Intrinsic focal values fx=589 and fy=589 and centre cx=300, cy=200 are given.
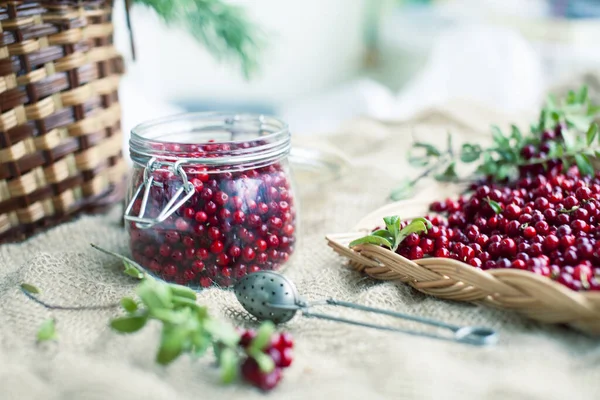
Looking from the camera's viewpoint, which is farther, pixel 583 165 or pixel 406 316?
pixel 583 165

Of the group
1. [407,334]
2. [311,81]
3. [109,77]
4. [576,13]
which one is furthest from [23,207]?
[576,13]

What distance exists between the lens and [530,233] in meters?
0.65

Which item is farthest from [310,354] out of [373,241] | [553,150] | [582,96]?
[582,96]

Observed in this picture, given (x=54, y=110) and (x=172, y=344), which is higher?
(x=54, y=110)

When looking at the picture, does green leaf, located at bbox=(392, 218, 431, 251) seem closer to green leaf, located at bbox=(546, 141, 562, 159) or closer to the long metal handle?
the long metal handle

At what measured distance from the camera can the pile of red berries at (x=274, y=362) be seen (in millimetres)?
491

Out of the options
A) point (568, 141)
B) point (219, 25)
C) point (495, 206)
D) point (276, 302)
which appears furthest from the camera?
point (219, 25)

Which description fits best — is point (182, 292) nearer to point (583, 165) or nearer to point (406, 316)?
point (406, 316)

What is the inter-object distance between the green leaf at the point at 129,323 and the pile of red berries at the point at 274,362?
9cm

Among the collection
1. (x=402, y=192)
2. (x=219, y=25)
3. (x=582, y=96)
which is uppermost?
(x=219, y=25)

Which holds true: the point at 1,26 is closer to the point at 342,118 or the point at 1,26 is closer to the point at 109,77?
the point at 109,77

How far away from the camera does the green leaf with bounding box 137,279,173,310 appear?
519mm

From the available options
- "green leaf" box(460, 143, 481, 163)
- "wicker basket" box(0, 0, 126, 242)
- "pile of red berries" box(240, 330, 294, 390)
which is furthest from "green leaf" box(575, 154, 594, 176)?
"wicker basket" box(0, 0, 126, 242)

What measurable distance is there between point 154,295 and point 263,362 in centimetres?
12
